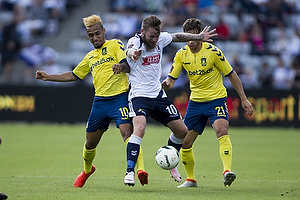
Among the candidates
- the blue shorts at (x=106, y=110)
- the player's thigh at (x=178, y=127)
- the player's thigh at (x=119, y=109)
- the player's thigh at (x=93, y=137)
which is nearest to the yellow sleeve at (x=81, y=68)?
the blue shorts at (x=106, y=110)

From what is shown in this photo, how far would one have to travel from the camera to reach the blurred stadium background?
59.5 feet

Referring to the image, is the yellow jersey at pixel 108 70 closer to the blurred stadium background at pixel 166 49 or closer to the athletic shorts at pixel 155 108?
the athletic shorts at pixel 155 108

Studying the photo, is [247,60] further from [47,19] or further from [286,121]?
[47,19]

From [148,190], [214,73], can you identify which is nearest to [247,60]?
[214,73]

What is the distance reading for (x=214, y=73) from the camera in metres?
8.01

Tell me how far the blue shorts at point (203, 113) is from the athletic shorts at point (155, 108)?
19.4 inches

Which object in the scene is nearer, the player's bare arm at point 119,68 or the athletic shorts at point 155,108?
the player's bare arm at point 119,68

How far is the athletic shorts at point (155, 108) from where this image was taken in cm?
731

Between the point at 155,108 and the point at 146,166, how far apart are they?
298cm

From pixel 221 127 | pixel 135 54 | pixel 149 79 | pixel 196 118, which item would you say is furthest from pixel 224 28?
pixel 135 54

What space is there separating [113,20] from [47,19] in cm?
363

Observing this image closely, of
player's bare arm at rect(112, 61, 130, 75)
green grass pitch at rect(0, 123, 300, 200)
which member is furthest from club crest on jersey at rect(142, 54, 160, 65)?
green grass pitch at rect(0, 123, 300, 200)

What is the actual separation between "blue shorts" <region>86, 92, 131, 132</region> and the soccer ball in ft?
2.19

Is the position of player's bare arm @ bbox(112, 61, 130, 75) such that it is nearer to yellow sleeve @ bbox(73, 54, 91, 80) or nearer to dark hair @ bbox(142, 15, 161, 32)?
dark hair @ bbox(142, 15, 161, 32)
